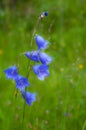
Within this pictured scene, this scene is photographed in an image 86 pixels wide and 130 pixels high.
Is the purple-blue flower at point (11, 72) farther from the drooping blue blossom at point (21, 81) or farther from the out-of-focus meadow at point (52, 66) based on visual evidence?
the out-of-focus meadow at point (52, 66)

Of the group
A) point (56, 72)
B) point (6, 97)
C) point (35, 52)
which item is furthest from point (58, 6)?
point (35, 52)

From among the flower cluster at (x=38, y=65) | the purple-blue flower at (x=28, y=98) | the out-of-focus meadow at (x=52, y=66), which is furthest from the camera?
the out-of-focus meadow at (x=52, y=66)

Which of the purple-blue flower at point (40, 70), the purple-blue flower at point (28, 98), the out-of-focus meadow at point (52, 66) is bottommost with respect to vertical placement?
the purple-blue flower at point (28, 98)

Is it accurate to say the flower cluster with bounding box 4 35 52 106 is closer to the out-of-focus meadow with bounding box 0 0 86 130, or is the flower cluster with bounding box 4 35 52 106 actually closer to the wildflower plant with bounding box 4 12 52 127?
Result: the wildflower plant with bounding box 4 12 52 127

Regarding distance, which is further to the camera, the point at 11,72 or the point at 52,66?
the point at 52,66

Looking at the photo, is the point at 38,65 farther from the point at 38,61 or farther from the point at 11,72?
the point at 11,72

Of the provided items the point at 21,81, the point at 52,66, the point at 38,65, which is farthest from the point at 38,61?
the point at 52,66

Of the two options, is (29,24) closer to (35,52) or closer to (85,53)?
(85,53)

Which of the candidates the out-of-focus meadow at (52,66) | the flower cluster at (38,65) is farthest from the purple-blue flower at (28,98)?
the out-of-focus meadow at (52,66)
